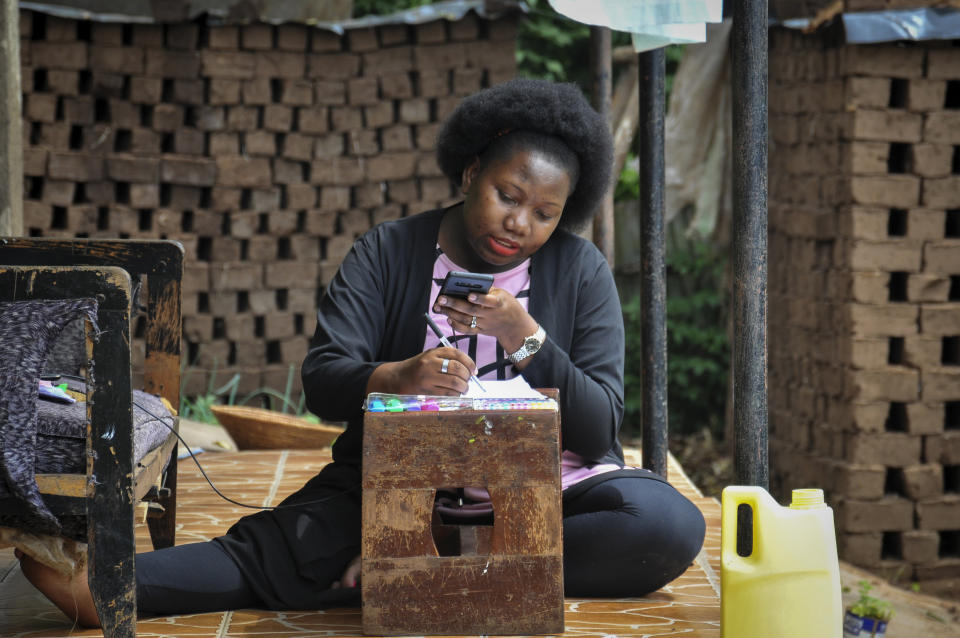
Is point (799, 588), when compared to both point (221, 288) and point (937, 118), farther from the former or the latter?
point (221, 288)

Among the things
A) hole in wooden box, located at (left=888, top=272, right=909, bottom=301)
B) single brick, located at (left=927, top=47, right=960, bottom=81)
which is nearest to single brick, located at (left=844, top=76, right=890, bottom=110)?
single brick, located at (left=927, top=47, right=960, bottom=81)

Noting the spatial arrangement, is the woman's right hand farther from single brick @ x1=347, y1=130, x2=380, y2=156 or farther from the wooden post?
single brick @ x1=347, y1=130, x2=380, y2=156

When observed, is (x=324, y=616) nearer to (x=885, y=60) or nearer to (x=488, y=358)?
(x=488, y=358)

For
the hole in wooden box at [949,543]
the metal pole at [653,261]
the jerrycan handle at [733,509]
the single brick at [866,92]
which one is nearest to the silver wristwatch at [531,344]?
the jerrycan handle at [733,509]

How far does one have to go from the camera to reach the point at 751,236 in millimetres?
2568

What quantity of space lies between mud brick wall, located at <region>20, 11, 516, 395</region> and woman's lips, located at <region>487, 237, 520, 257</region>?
170 inches

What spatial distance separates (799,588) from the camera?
2182 mm

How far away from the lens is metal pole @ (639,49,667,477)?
11.5ft

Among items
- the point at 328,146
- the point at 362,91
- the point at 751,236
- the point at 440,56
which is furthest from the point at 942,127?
the point at 751,236

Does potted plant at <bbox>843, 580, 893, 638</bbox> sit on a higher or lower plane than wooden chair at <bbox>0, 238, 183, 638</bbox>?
lower

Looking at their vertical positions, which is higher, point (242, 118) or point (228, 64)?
point (228, 64)

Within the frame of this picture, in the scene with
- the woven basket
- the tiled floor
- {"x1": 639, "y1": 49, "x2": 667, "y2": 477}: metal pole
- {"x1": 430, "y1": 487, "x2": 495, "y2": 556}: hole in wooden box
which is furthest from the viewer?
the woven basket

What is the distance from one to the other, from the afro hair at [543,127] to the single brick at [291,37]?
13.3 ft

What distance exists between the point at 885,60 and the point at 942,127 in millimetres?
482
